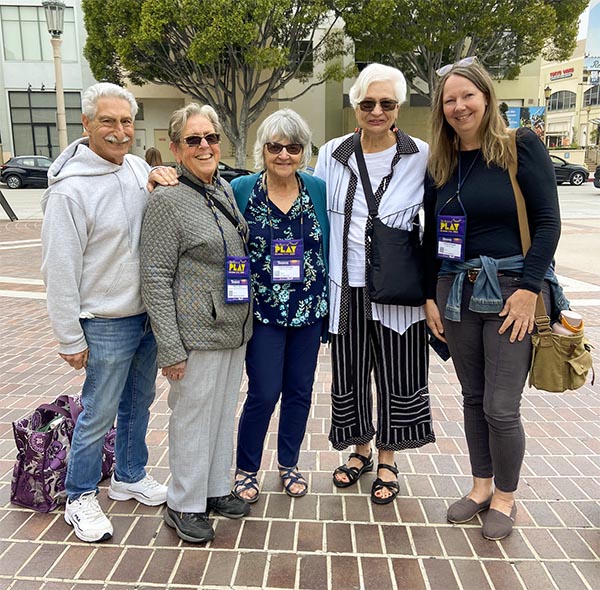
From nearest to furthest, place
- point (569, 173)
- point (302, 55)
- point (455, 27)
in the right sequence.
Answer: point (455, 27) < point (302, 55) < point (569, 173)

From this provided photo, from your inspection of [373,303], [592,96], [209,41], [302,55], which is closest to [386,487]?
[373,303]

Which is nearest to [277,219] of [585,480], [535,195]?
[535,195]

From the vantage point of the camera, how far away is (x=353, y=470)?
3.11 m

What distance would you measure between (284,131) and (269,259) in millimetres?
583

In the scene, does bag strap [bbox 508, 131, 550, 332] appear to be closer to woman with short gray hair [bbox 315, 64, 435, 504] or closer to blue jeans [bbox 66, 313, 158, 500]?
woman with short gray hair [bbox 315, 64, 435, 504]

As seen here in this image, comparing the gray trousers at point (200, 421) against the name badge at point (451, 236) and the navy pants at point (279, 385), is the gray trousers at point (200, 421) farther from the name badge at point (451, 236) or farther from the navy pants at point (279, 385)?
the name badge at point (451, 236)

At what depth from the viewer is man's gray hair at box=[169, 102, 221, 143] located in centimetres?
237

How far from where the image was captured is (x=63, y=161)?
2348 millimetres

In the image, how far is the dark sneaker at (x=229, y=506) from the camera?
9.06ft

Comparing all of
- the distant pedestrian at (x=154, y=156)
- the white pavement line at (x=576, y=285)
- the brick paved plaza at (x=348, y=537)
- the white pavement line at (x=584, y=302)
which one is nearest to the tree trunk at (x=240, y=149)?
the white pavement line at (x=576, y=285)

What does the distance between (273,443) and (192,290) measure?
1.55 meters

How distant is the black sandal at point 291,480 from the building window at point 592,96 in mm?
66872

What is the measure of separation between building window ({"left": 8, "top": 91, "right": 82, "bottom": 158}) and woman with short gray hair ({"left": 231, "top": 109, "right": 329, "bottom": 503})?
32.4m

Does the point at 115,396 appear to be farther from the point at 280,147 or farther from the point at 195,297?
the point at 280,147
